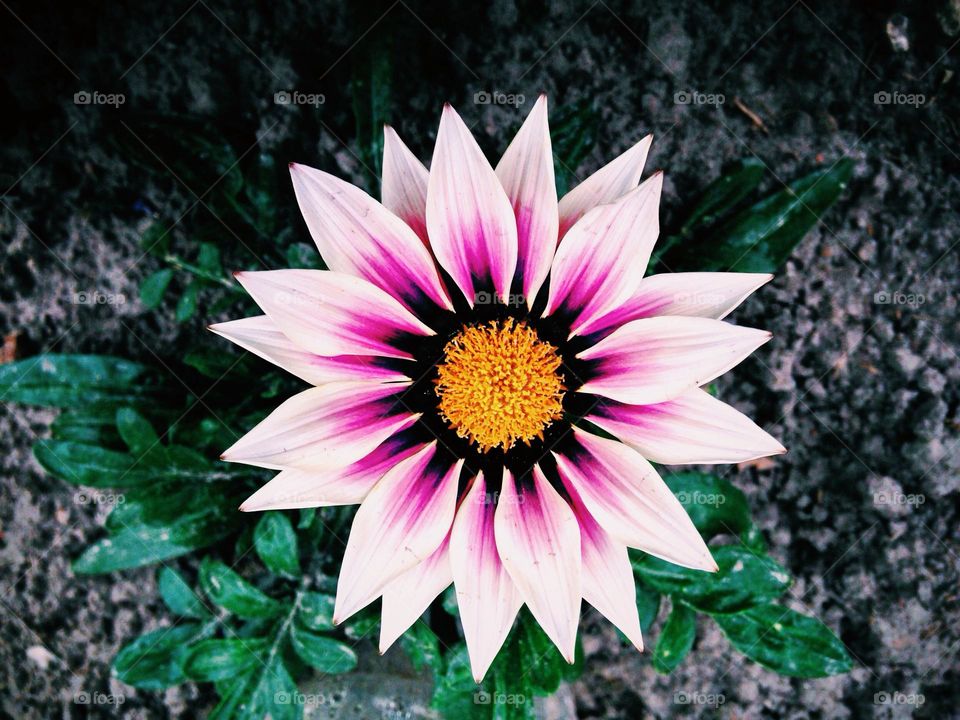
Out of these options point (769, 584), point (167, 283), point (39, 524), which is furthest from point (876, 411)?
point (39, 524)

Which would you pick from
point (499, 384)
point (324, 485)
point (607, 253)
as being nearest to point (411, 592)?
point (324, 485)

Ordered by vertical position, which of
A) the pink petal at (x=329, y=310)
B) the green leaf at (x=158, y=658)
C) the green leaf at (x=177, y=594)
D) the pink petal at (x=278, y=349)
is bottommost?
the green leaf at (x=158, y=658)

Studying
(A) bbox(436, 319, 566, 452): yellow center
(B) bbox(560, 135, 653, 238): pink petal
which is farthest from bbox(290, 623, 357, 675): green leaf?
(B) bbox(560, 135, 653, 238): pink petal

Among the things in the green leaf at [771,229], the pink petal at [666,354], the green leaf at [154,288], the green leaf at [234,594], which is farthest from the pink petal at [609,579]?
the green leaf at [154,288]

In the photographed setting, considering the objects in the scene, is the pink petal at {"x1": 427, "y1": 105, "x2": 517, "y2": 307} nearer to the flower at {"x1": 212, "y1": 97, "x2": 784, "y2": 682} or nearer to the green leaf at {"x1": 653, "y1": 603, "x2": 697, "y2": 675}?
the flower at {"x1": 212, "y1": 97, "x2": 784, "y2": 682}

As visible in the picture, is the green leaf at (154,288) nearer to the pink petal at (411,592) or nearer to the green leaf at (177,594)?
the green leaf at (177,594)

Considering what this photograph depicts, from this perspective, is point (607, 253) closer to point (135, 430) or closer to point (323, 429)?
point (323, 429)
